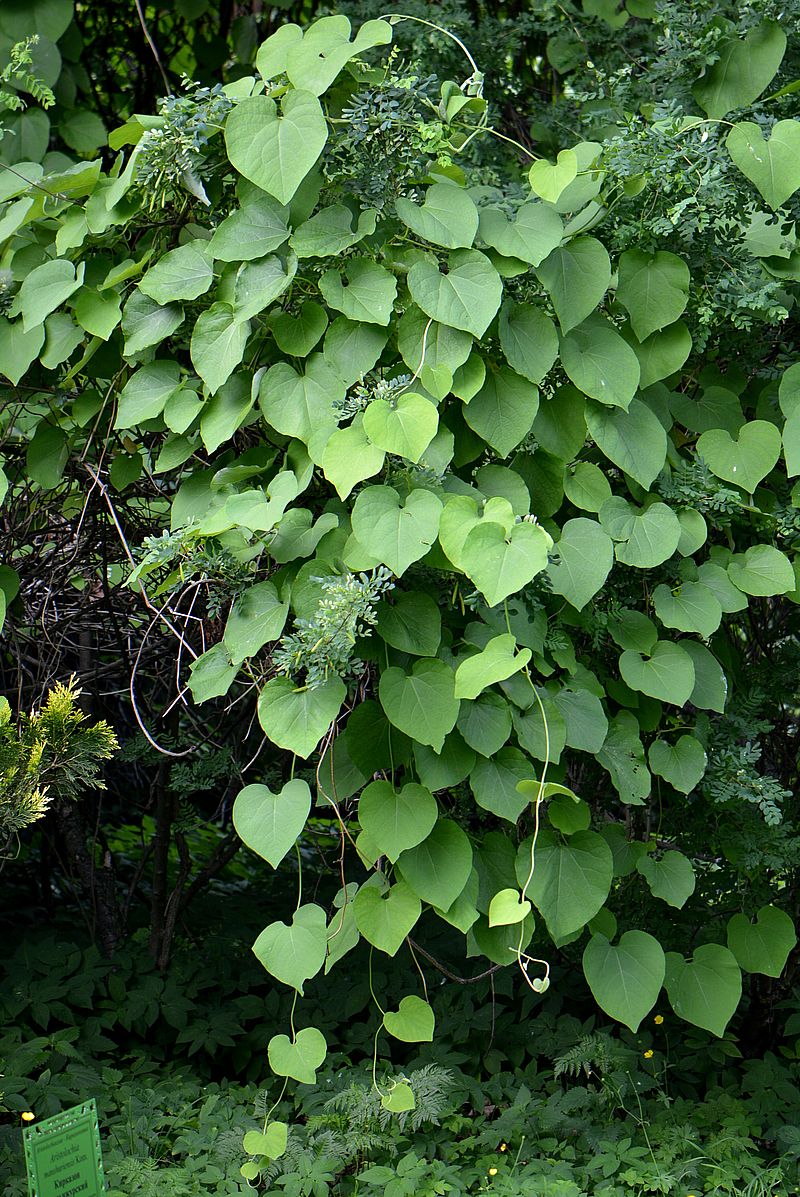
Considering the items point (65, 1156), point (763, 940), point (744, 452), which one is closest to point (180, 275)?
point (744, 452)

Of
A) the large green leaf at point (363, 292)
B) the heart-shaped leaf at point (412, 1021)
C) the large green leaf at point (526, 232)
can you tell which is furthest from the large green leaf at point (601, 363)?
the heart-shaped leaf at point (412, 1021)

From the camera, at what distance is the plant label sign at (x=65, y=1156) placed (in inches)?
59.4

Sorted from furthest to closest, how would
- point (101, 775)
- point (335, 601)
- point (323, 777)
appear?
A: point (101, 775) < point (323, 777) < point (335, 601)

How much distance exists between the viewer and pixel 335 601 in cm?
128

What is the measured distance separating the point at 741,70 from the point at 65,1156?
187cm

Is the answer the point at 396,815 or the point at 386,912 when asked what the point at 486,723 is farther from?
the point at 386,912

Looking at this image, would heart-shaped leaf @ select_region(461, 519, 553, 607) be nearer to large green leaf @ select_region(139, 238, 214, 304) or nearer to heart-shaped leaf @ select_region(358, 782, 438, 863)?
heart-shaped leaf @ select_region(358, 782, 438, 863)

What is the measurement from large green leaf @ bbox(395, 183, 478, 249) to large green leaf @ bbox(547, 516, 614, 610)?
0.37 metres

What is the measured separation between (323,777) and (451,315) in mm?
624

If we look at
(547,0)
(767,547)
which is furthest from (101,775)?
(547,0)

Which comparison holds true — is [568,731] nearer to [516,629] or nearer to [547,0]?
[516,629]

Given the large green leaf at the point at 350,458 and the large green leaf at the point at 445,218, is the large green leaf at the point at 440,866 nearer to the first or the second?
the large green leaf at the point at 350,458

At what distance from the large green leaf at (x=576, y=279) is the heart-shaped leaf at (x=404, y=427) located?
0.24 m

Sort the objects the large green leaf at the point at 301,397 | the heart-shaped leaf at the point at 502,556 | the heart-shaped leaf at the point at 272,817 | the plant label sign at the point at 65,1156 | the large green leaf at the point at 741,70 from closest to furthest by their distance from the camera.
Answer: the heart-shaped leaf at the point at 502,556
the heart-shaped leaf at the point at 272,817
the large green leaf at the point at 301,397
the plant label sign at the point at 65,1156
the large green leaf at the point at 741,70
